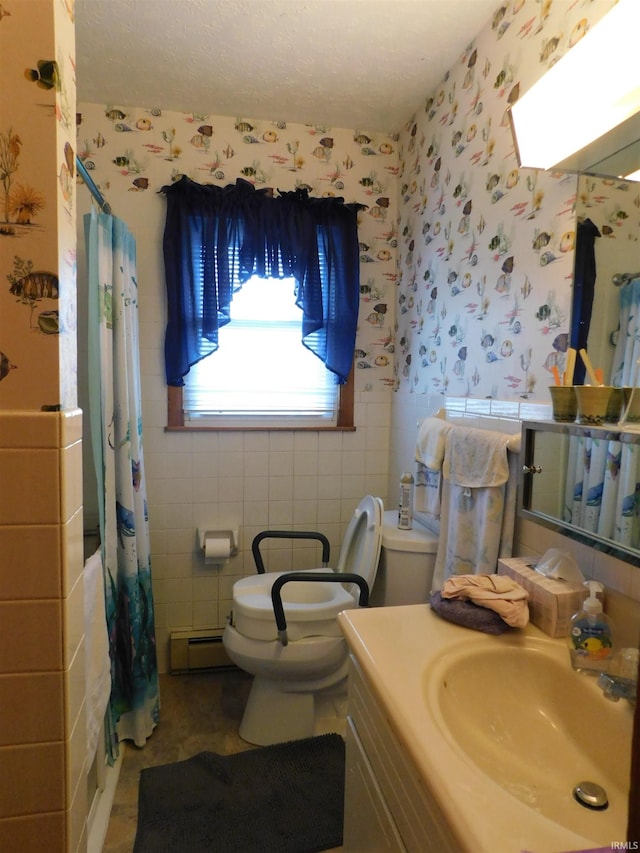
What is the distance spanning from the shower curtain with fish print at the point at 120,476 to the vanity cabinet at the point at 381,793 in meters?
1.06

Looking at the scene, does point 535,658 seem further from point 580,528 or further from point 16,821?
point 16,821

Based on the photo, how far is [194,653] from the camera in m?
2.39

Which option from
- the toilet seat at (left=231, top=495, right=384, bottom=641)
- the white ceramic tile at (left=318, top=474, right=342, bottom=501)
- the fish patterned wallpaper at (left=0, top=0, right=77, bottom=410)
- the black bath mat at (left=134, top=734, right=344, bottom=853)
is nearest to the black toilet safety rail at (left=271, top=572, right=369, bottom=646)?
the toilet seat at (left=231, top=495, right=384, bottom=641)

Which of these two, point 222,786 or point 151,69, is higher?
point 151,69

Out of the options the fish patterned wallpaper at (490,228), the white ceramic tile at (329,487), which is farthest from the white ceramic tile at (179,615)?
the fish patterned wallpaper at (490,228)

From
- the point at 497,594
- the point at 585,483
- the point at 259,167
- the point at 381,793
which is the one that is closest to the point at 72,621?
the point at 381,793

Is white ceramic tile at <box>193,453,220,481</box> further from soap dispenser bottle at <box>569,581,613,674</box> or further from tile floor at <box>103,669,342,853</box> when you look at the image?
soap dispenser bottle at <box>569,581,613,674</box>

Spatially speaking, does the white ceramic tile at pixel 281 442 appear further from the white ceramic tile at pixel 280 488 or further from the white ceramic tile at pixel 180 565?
the white ceramic tile at pixel 180 565

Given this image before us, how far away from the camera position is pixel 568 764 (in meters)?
0.87

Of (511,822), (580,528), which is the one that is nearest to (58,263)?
(511,822)

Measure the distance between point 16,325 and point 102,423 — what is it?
904 mm

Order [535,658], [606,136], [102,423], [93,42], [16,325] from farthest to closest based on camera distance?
[93,42] → [102,423] → [606,136] → [535,658] → [16,325]

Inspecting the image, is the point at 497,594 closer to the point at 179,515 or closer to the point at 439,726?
the point at 439,726

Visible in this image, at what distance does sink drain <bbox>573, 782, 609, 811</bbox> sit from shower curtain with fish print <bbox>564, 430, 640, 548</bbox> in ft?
1.38
